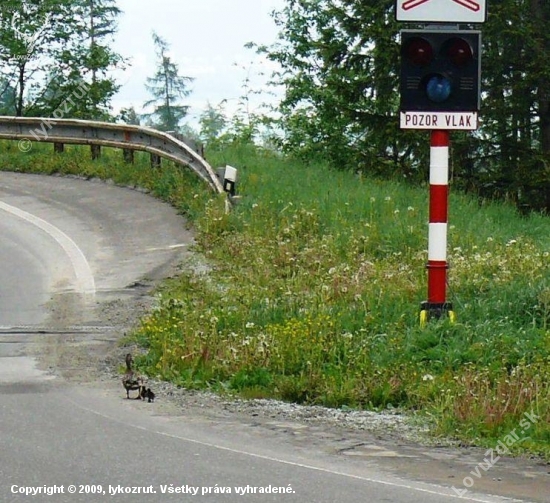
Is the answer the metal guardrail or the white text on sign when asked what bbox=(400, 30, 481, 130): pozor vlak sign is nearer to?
the white text on sign

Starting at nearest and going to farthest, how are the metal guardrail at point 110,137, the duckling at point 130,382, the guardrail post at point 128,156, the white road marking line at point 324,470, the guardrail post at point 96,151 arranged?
the white road marking line at point 324,470
the duckling at point 130,382
the metal guardrail at point 110,137
the guardrail post at point 128,156
the guardrail post at point 96,151

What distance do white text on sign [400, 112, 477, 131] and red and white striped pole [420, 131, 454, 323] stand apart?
4.6 inches

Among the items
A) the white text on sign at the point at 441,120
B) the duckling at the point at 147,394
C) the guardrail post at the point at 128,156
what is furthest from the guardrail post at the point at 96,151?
the duckling at the point at 147,394

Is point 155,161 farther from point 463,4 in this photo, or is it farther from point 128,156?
point 463,4

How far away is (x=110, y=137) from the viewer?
77.4 feet

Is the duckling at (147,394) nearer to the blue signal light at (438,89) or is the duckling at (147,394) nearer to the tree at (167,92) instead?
the blue signal light at (438,89)

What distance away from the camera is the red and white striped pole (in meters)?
11.4

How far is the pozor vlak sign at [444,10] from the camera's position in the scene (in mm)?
11289

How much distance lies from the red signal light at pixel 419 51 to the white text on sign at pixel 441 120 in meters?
0.48

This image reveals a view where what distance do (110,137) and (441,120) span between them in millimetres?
13144

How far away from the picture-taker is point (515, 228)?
60.6 feet

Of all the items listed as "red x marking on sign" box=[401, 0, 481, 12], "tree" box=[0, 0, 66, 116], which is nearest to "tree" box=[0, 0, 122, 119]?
"tree" box=[0, 0, 66, 116]

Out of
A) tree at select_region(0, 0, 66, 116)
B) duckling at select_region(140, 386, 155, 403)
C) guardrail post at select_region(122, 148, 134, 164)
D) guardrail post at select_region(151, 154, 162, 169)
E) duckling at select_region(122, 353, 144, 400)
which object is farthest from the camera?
tree at select_region(0, 0, 66, 116)

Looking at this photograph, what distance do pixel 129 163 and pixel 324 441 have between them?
15355mm
